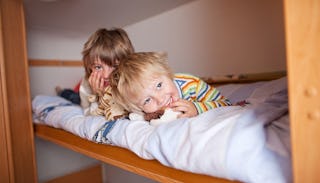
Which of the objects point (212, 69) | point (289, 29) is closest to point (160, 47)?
point (212, 69)

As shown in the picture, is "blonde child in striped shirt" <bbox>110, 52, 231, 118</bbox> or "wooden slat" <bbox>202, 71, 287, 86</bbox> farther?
"wooden slat" <bbox>202, 71, 287, 86</bbox>

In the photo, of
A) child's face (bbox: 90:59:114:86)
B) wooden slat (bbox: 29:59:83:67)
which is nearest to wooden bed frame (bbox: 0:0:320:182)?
child's face (bbox: 90:59:114:86)

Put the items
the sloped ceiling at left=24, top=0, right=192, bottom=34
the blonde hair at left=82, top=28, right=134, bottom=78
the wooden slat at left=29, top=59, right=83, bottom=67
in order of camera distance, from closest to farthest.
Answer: the blonde hair at left=82, top=28, right=134, bottom=78, the sloped ceiling at left=24, top=0, right=192, bottom=34, the wooden slat at left=29, top=59, right=83, bottom=67

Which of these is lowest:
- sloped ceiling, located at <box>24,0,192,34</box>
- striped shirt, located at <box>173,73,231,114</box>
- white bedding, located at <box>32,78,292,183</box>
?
white bedding, located at <box>32,78,292,183</box>

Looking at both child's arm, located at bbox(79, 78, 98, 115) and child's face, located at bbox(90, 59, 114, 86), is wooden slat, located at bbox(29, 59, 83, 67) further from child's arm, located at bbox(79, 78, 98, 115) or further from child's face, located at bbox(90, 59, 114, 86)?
child's face, located at bbox(90, 59, 114, 86)

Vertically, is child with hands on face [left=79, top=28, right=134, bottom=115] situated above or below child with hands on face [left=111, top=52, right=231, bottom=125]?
above

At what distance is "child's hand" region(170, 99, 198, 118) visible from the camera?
1.98ft

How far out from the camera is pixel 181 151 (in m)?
0.43

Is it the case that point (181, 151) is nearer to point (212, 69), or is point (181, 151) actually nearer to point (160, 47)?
point (212, 69)

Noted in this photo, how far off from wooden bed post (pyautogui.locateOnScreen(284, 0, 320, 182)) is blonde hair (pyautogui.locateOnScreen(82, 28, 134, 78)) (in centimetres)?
69

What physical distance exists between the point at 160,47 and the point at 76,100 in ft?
2.11

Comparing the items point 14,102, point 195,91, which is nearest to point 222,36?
point 195,91

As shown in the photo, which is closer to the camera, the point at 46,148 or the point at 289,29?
the point at 289,29

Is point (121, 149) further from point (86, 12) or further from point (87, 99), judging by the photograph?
point (86, 12)
